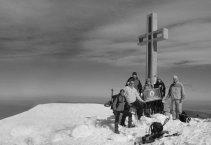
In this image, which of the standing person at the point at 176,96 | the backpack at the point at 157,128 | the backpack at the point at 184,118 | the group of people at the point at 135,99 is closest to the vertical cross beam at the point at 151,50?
the group of people at the point at 135,99

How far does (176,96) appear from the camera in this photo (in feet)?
50.3

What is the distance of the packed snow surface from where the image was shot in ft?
37.4

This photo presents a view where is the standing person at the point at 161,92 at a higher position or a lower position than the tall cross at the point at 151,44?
lower

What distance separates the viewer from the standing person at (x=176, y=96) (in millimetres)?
15312

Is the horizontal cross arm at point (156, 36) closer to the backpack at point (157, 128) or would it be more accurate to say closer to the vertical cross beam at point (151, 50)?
the vertical cross beam at point (151, 50)

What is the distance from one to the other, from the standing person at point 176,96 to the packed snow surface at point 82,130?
0.63 metres

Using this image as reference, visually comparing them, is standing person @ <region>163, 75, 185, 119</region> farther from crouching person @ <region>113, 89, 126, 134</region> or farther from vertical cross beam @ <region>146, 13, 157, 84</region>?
vertical cross beam @ <region>146, 13, 157, 84</region>

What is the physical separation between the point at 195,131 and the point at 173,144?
4.22ft

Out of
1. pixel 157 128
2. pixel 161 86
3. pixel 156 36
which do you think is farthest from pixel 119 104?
pixel 156 36

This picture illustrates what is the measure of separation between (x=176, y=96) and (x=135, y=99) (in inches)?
79.9

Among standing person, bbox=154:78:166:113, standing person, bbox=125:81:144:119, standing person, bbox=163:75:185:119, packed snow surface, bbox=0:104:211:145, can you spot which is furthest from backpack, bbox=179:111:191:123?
standing person, bbox=125:81:144:119

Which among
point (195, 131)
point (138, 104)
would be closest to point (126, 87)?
point (138, 104)

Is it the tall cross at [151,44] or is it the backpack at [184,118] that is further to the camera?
the tall cross at [151,44]

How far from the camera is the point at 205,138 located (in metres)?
10.6
